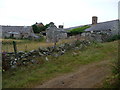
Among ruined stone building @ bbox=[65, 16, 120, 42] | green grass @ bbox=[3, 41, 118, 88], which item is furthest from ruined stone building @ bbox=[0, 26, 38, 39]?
green grass @ bbox=[3, 41, 118, 88]

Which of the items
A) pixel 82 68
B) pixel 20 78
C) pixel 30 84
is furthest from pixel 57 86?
pixel 82 68

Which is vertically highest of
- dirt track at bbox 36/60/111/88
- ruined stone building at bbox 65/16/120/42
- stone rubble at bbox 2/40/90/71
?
ruined stone building at bbox 65/16/120/42

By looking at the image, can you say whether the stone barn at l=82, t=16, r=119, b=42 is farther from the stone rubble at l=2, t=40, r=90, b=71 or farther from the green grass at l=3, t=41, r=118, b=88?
the green grass at l=3, t=41, r=118, b=88

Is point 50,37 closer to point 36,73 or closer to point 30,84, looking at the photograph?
point 36,73

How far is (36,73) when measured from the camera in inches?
269

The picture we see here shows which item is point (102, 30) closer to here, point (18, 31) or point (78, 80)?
point (18, 31)

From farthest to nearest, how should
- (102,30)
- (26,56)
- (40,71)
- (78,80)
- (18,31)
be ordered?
(18,31) < (102,30) < (26,56) < (40,71) < (78,80)

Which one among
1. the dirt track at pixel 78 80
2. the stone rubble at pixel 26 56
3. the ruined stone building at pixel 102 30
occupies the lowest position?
the dirt track at pixel 78 80

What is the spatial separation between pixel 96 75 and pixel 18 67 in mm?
3927

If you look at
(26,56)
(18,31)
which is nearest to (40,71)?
(26,56)

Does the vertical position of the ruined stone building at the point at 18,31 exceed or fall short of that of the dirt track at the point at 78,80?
it exceeds it

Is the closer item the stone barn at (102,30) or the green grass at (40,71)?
the green grass at (40,71)

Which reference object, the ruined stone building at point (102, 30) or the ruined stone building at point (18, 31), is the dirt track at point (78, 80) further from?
the ruined stone building at point (18, 31)

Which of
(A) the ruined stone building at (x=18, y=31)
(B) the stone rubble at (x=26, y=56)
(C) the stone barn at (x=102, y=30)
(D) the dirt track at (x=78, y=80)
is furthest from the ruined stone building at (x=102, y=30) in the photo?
(A) the ruined stone building at (x=18, y=31)
